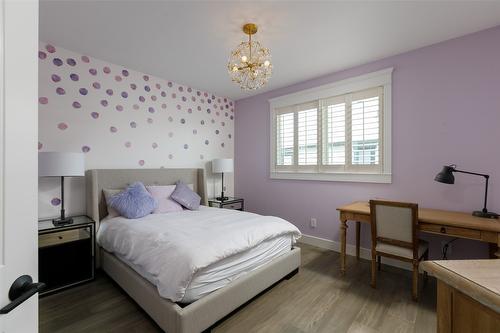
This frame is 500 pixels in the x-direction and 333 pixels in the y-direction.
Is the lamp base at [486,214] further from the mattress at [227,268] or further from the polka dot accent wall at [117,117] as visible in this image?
the polka dot accent wall at [117,117]

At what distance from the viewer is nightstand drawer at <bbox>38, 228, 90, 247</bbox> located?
6.93ft

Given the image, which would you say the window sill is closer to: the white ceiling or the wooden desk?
the wooden desk

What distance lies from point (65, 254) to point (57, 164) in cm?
91

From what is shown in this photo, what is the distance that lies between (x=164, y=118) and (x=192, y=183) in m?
1.10

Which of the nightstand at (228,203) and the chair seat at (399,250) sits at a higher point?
the nightstand at (228,203)

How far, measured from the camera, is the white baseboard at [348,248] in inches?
109

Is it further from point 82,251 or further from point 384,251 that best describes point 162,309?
point 384,251

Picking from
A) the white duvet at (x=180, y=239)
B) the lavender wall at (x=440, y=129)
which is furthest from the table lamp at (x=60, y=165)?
the lavender wall at (x=440, y=129)

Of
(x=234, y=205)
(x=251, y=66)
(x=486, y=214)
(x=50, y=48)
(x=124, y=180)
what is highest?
(x=50, y=48)

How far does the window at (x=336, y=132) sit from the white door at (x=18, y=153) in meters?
3.15

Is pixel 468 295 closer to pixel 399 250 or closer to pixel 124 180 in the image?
pixel 399 250

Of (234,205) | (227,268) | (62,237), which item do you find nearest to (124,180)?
(62,237)

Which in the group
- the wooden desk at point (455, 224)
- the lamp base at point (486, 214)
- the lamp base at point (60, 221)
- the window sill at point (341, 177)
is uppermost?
the window sill at point (341, 177)

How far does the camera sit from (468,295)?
2.52 ft
